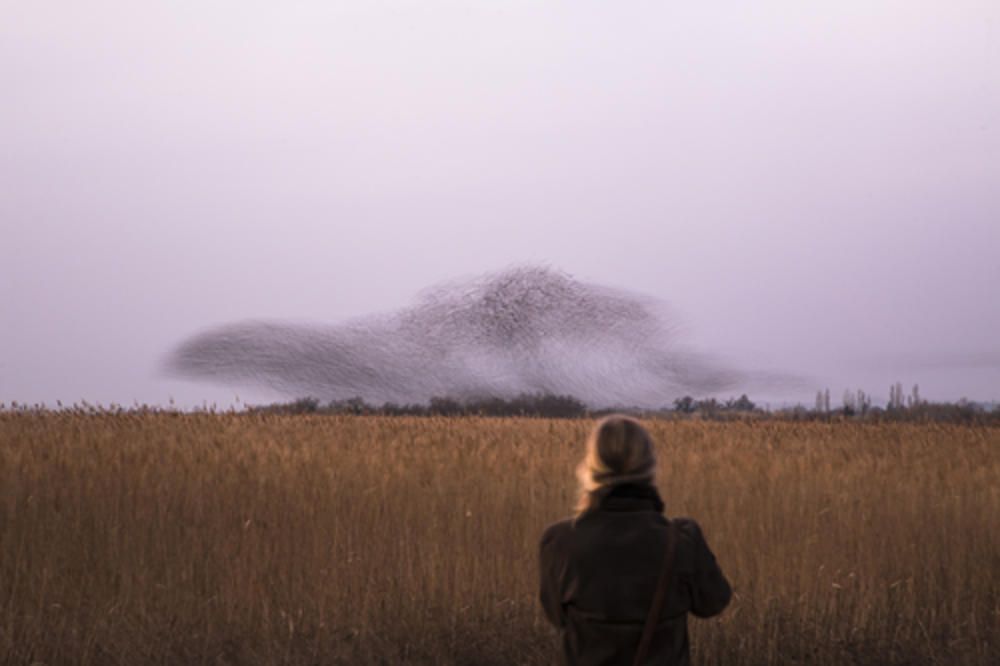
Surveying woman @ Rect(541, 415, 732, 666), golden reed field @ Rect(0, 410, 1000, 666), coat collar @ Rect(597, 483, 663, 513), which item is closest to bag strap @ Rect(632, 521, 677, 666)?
woman @ Rect(541, 415, 732, 666)

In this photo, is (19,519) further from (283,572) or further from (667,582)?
(667,582)

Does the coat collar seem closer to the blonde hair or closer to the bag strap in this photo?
the blonde hair

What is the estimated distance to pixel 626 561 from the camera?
12.5 feet

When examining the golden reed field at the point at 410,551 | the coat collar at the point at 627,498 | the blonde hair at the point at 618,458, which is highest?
the blonde hair at the point at 618,458

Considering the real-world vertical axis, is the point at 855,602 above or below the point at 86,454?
below

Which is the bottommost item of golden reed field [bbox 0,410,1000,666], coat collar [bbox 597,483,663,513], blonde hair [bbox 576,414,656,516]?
golden reed field [bbox 0,410,1000,666]

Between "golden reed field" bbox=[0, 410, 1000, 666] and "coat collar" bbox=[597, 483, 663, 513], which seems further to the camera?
"golden reed field" bbox=[0, 410, 1000, 666]

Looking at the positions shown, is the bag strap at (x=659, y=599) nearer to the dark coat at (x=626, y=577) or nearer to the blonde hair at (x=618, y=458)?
the dark coat at (x=626, y=577)

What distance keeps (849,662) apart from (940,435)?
1241 centimetres

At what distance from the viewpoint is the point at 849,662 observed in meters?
8.28

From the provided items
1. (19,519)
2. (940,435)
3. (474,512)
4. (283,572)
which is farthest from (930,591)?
(940,435)

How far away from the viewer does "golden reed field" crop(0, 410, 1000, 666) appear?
8.27 meters

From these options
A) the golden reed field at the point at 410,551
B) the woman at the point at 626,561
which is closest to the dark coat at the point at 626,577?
the woman at the point at 626,561

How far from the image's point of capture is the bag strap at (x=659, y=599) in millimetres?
3773
